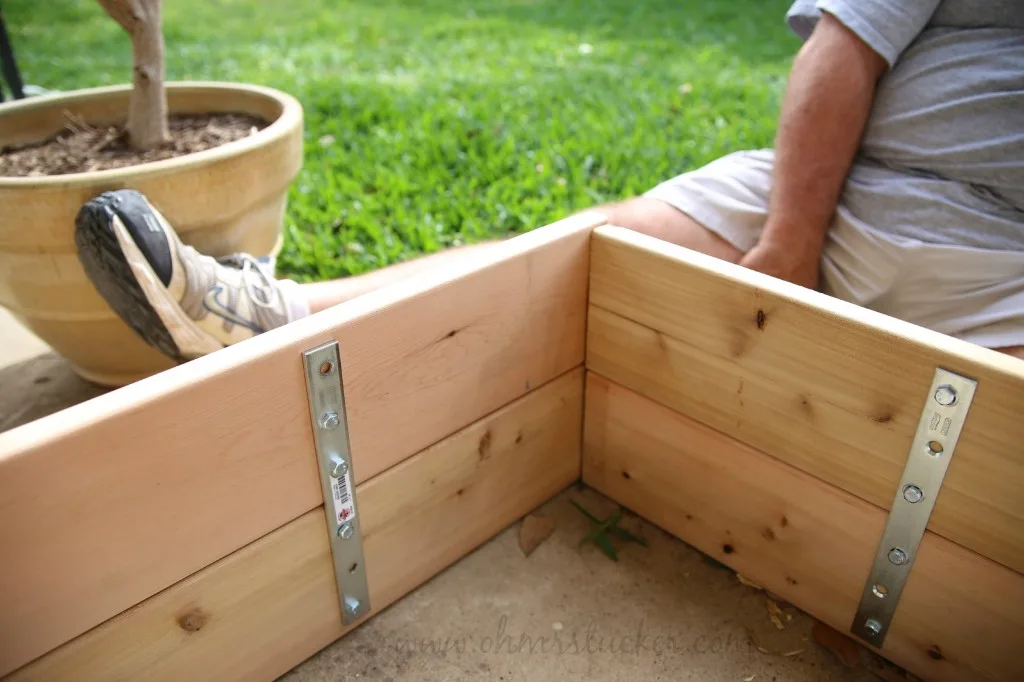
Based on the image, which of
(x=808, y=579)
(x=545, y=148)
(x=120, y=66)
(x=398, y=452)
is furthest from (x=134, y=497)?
(x=120, y=66)

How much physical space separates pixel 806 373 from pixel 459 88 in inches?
96.3

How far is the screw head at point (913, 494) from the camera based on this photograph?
95cm

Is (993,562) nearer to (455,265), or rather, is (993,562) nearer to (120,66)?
(455,265)

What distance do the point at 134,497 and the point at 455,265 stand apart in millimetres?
475

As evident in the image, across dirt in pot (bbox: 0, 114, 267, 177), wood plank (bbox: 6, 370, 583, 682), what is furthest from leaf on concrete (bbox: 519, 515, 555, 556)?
dirt in pot (bbox: 0, 114, 267, 177)

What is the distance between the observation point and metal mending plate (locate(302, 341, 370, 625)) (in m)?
0.94

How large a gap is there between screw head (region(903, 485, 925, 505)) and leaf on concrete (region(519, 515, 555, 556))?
21.4 inches

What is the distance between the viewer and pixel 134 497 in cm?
82

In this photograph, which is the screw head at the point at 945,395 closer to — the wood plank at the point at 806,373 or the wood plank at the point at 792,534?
the wood plank at the point at 806,373

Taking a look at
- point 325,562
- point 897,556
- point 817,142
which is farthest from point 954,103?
point 325,562

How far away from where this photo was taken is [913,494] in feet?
3.14

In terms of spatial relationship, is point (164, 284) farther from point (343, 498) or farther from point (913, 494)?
point (913, 494)

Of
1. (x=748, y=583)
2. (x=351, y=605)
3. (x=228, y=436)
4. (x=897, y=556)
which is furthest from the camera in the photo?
(x=748, y=583)

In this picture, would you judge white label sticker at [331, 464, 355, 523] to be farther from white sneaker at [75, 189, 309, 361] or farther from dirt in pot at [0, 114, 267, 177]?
dirt in pot at [0, 114, 267, 177]
